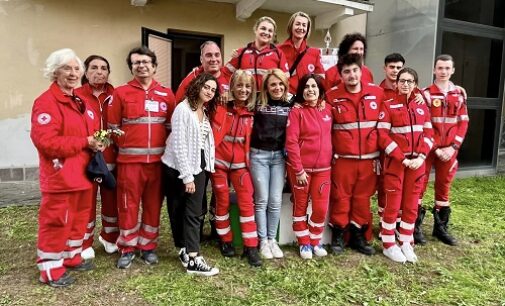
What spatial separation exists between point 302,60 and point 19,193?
4.40 m

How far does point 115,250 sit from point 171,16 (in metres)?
4.41

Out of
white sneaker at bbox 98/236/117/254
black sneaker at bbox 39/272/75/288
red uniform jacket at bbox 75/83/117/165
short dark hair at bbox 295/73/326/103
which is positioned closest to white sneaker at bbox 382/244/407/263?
short dark hair at bbox 295/73/326/103

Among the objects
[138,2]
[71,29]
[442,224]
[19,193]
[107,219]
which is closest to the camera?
[107,219]

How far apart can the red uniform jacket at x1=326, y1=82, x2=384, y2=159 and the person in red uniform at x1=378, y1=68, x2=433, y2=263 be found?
0.09m

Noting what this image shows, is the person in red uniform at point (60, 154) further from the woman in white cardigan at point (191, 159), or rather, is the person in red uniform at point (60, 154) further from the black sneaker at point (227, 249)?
the black sneaker at point (227, 249)

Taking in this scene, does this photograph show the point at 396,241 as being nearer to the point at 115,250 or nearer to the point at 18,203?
the point at 115,250

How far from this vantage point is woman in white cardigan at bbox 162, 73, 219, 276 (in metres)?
3.24

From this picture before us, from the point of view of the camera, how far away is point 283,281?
337 centimetres

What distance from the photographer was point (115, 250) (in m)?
3.86

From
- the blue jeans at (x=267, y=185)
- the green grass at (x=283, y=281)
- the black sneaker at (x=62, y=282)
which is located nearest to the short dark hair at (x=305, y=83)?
the blue jeans at (x=267, y=185)

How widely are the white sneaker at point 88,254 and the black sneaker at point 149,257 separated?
0.45m

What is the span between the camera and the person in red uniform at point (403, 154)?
12.5ft

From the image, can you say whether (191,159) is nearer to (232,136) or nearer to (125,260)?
(232,136)

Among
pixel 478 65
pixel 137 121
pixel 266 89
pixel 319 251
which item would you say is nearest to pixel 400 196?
pixel 319 251
